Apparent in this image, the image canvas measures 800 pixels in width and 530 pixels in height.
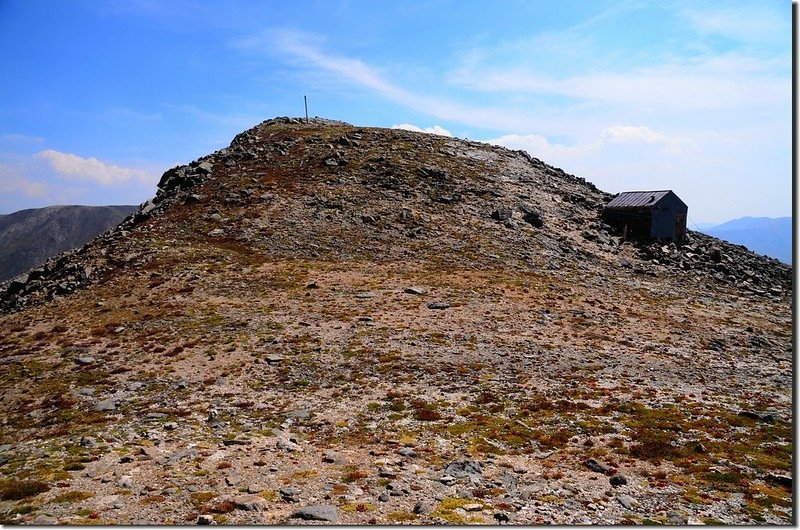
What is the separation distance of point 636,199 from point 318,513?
5329cm

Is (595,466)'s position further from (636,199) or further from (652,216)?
(636,199)

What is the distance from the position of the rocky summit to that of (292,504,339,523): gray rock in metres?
0.05

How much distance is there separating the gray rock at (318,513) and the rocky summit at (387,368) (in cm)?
5

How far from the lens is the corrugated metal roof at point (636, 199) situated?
52.5 m

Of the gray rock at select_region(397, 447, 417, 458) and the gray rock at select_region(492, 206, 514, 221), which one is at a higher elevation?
the gray rock at select_region(492, 206, 514, 221)

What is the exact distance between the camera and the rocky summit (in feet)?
42.2

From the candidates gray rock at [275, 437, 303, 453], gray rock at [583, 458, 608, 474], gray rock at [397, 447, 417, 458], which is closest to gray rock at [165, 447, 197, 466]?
gray rock at [275, 437, 303, 453]

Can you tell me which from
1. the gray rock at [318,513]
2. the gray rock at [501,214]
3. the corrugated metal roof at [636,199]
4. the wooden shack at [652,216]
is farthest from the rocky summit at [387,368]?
the corrugated metal roof at [636,199]

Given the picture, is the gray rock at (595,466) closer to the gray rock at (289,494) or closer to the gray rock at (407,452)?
the gray rock at (407,452)

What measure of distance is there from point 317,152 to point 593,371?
1892 inches

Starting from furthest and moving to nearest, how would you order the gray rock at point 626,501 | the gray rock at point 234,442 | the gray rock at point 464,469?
1. the gray rock at point 234,442
2. the gray rock at point 464,469
3. the gray rock at point 626,501

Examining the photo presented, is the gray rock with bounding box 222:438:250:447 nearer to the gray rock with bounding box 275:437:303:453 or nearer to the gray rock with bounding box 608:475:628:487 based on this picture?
the gray rock with bounding box 275:437:303:453

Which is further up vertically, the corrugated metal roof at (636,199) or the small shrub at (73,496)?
the corrugated metal roof at (636,199)

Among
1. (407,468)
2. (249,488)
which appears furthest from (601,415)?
(249,488)
